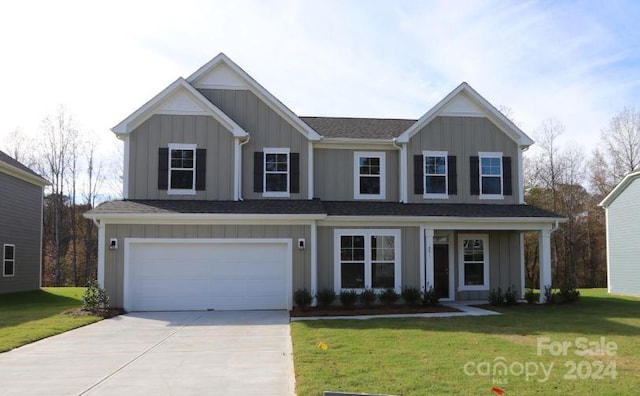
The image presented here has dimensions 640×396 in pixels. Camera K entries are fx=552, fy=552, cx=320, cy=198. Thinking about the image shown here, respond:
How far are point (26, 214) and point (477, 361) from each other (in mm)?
21988

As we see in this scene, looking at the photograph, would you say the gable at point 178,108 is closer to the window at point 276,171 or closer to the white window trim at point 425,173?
the window at point 276,171

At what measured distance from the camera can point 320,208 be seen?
16.5m

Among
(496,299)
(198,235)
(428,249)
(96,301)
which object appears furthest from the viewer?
(428,249)

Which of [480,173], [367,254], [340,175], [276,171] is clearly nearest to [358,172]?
[340,175]

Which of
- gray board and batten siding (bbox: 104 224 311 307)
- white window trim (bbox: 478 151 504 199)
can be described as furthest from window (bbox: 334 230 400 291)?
white window trim (bbox: 478 151 504 199)

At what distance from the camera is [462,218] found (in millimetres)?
16844

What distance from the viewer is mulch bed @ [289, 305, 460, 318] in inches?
580

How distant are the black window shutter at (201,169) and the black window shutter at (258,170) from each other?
5.14 ft

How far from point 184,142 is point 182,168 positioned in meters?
0.82

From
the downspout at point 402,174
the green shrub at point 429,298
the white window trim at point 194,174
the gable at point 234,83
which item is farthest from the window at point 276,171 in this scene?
the green shrub at point 429,298

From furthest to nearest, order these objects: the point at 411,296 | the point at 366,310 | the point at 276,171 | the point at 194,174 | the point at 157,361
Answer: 1. the point at 276,171
2. the point at 194,174
3. the point at 411,296
4. the point at 366,310
5. the point at 157,361

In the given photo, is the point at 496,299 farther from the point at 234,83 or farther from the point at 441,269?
the point at 234,83

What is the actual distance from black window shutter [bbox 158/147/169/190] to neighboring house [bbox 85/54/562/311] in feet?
0.13

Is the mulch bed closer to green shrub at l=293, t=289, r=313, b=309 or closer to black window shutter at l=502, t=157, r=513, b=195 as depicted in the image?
green shrub at l=293, t=289, r=313, b=309
